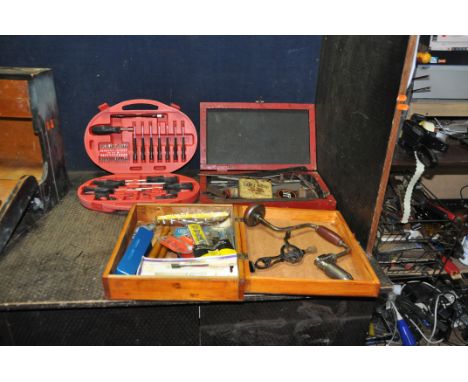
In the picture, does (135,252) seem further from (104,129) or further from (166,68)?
(166,68)

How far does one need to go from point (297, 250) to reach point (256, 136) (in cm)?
60

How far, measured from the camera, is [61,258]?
1132 mm

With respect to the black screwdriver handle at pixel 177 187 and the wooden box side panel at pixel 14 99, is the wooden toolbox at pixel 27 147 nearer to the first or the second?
the wooden box side panel at pixel 14 99

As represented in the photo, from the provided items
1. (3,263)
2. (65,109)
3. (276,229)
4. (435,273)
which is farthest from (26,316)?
(435,273)

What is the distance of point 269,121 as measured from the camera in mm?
1570

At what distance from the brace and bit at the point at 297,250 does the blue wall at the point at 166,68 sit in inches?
23.8

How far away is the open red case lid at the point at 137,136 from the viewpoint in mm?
1475

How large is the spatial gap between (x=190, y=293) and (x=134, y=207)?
1.28 feet

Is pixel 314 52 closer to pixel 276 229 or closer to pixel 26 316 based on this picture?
pixel 276 229

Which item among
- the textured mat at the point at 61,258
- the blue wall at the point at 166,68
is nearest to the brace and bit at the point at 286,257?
the textured mat at the point at 61,258

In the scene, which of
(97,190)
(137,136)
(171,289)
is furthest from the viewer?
(137,136)

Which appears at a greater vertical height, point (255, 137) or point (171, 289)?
point (255, 137)

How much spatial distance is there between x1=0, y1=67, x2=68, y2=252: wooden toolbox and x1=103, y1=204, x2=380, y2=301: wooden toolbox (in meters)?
0.36

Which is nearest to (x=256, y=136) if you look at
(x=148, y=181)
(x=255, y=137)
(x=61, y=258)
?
(x=255, y=137)
